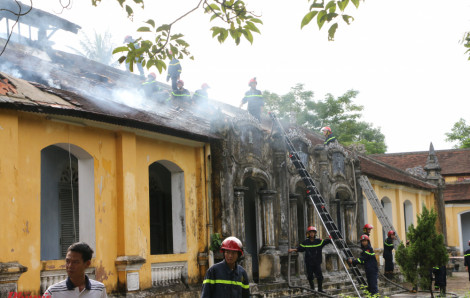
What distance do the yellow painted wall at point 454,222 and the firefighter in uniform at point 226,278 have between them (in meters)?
29.0

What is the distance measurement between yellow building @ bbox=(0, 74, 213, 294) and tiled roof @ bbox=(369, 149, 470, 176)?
23793 millimetres

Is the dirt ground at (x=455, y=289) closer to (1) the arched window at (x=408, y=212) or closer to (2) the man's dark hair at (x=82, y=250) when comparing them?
(1) the arched window at (x=408, y=212)

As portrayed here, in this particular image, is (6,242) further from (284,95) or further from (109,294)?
(284,95)

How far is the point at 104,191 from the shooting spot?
39.4 feet

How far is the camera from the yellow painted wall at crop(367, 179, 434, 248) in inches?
938

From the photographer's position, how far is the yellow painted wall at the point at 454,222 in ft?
109

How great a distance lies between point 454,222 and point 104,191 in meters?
25.9

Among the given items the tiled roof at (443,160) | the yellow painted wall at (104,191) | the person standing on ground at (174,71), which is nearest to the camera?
the yellow painted wall at (104,191)

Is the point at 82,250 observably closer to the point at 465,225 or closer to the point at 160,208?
the point at 160,208

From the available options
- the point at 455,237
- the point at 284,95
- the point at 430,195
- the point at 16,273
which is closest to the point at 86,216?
the point at 16,273

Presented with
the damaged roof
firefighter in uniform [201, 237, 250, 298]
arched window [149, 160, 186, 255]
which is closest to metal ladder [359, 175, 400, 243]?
arched window [149, 160, 186, 255]

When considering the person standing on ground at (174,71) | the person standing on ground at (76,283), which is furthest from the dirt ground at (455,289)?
the person standing on ground at (76,283)

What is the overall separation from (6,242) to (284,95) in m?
37.2

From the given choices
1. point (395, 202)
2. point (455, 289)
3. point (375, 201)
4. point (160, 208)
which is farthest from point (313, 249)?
point (395, 202)
